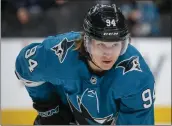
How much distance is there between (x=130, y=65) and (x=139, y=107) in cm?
16

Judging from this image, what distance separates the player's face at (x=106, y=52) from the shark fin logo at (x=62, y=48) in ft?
0.53

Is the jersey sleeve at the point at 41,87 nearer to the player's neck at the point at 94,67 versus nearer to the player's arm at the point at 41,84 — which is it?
the player's arm at the point at 41,84

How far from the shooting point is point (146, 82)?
1714mm

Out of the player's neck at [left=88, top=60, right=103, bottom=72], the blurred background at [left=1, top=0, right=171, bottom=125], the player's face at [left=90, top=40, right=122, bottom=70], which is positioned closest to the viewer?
the player's face at [left=90, top=40, right=122, bottom=70]

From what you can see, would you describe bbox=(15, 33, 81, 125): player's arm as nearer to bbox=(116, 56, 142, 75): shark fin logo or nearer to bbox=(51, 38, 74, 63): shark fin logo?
bbox=(51, 38, 74, 63): shark fin logo

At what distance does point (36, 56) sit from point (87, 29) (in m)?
0.28

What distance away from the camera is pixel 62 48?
1827mm

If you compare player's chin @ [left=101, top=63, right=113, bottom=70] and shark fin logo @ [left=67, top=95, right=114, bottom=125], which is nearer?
player's chin @ [left=101, top=63, right=113, bottom=70]

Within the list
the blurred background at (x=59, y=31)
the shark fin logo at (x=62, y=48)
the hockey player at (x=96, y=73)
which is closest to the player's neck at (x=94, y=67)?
the hockey player at (x=96, y=73)

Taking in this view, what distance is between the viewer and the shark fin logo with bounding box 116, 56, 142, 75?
1729mm

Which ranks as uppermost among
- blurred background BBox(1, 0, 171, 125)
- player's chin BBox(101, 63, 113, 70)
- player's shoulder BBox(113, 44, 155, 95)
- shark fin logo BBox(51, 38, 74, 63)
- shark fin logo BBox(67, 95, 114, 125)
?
shark fin logo BBox(51, 38, 74, 63)

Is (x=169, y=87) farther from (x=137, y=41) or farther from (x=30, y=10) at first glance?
(x=30, y=10)

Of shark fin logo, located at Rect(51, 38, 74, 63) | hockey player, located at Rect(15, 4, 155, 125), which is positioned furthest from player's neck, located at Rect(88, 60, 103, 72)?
shark fin logo, located at Rect(51, 38, 74, 63)

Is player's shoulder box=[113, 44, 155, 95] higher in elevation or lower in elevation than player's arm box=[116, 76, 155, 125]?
higher
